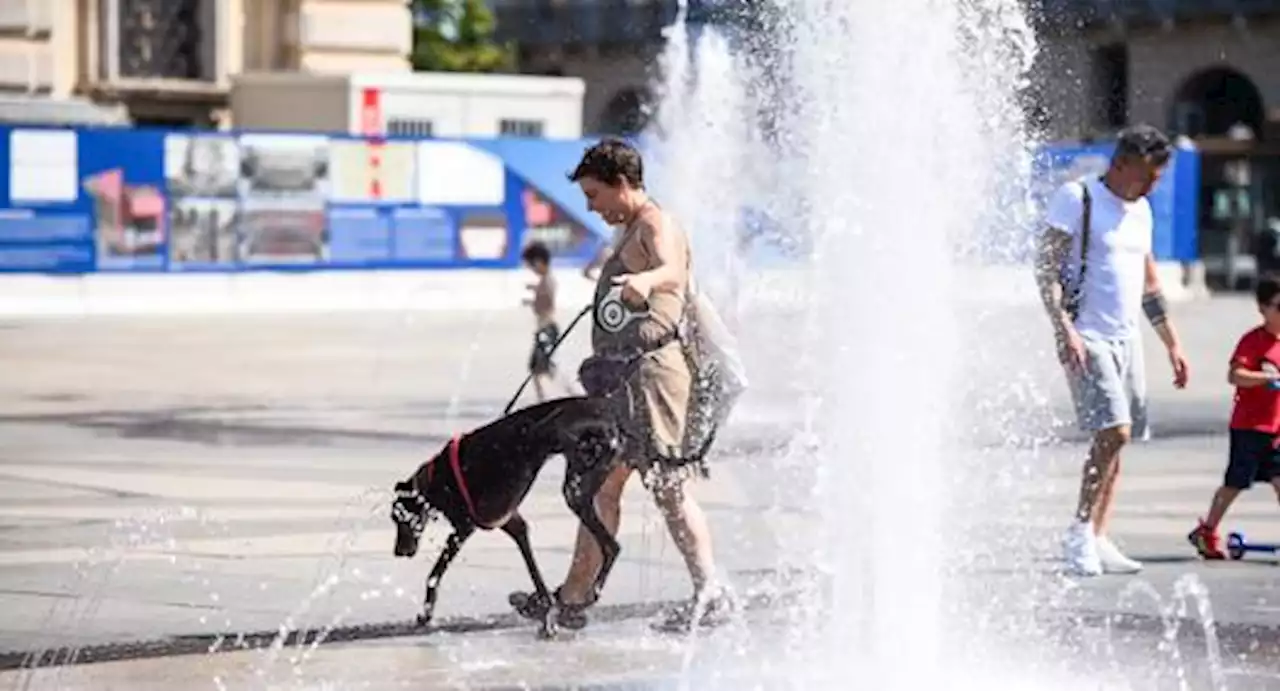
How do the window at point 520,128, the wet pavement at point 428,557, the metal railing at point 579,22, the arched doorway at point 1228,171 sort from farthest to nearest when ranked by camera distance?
the metal railing at point 579,22 → the arched doorway at point 1228,171 → the window at point 520,128 → the wet pavement at point 428,557

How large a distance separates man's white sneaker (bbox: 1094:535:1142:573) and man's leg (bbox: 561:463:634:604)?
2.23 m

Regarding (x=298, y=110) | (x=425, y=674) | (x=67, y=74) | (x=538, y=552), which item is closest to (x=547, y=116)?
(x=298, y=110)

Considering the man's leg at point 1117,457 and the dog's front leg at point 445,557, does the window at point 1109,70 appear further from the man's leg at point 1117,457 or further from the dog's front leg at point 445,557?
the dog's front leg at point 445,557

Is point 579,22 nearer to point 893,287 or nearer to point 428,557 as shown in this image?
point 428,557

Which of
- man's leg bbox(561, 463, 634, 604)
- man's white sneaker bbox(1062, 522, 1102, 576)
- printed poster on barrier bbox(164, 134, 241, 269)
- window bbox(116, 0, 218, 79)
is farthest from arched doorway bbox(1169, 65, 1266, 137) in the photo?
man's leg bbox(561, 463, 634, 604)

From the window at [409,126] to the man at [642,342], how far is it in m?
23.3

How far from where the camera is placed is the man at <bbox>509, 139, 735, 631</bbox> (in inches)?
356

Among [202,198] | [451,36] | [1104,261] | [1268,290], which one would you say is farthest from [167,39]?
[1104,261]

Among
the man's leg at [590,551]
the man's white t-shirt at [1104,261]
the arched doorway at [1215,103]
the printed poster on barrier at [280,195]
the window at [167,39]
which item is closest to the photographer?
the man's leg at [590,551]

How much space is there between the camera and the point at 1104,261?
1068 cm

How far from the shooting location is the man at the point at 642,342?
9.03 m

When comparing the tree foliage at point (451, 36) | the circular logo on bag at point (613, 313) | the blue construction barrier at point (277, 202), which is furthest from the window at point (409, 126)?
the circular logo on bag at point (613, 313)

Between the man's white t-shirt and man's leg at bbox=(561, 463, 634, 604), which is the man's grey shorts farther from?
man's leg at bbox=(561, 463, 634, 604)

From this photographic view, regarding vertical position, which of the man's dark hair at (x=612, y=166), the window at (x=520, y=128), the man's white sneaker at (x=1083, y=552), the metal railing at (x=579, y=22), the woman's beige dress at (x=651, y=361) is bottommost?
the man's white sneaker at (x=1083, y=552)
